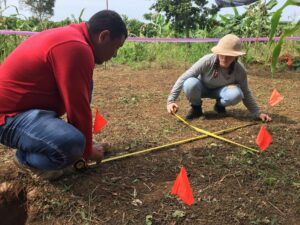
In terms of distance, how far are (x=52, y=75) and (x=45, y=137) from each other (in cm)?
30

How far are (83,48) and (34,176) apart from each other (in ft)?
2.61

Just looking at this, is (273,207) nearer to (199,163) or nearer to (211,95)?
(199,163)

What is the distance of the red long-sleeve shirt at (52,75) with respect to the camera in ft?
5.90

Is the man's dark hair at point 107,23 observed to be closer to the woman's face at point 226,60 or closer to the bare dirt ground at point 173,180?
the bare dirt ground at point 173,180

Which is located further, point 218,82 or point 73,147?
point 218,82

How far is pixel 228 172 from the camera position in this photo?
224 centimetres

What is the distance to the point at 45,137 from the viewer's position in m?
1.89

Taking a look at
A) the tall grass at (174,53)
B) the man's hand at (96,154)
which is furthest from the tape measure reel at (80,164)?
the tall grass at (174,53)

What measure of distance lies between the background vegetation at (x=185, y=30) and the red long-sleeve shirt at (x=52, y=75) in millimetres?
3677

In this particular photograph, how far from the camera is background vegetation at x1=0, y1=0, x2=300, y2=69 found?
5.98 m

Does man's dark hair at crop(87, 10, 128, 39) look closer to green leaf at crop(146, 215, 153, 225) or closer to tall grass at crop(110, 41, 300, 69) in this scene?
green leaf at crop(146, 215, 153, 225)

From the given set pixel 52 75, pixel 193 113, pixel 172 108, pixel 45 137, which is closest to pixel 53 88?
pixel 52 75

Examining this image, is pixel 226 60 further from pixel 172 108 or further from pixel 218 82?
pixel 172 108

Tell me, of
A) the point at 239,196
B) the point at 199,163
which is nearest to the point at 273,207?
the point at 239,196
